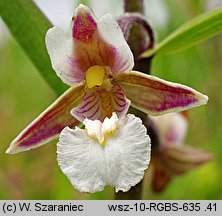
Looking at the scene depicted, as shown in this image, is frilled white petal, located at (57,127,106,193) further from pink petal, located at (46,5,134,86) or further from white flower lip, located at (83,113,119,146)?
pink petal, located at (46,5,134,86)

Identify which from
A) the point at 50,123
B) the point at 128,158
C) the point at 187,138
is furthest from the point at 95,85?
the point at 187,138

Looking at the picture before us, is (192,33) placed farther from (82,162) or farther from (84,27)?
(82,162)

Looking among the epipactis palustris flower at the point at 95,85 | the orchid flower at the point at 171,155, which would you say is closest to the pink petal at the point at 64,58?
the epipactis palustris flower at the point at 95,85

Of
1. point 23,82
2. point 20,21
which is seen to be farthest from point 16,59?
point 20,21

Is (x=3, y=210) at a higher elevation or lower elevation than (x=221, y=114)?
higher

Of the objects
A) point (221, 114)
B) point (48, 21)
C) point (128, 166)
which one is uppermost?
point (48, 21)

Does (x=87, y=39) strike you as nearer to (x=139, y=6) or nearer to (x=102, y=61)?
(x=102, y=61)
